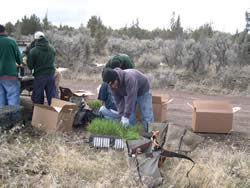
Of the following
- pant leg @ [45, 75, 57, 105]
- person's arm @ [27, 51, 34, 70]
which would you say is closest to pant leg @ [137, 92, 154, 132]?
pant leg @ [45, 75, 57, 105]

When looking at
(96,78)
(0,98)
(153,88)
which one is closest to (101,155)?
(0,98)

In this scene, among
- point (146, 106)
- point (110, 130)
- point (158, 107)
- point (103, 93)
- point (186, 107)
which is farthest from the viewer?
point (186, 107)

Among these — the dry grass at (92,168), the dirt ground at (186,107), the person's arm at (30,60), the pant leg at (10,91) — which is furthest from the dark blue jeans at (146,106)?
the pant leg at (10,91)

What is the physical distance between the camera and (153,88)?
11.1m

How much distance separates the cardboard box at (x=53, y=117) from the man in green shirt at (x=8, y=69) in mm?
774

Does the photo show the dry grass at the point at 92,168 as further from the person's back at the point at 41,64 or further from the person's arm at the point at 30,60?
the person's arm at the point at 30,60

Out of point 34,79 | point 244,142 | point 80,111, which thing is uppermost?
point 34,79

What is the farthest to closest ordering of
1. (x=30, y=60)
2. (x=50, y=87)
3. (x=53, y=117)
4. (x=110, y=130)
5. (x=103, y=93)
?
(x=50, y=87) < (x=30, y=60) < (x=103, y=93) < (x=53, y=117) < (x=110, y=130)

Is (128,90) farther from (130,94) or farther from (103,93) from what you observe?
(103,93)

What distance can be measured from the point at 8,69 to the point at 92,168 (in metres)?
2.71

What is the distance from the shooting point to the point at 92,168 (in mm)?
3537

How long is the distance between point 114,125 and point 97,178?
109cm

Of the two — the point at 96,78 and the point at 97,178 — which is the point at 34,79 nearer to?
the point at 97,178

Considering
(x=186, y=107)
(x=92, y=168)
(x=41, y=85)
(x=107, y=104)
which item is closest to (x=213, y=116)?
(x=107, y=104)
